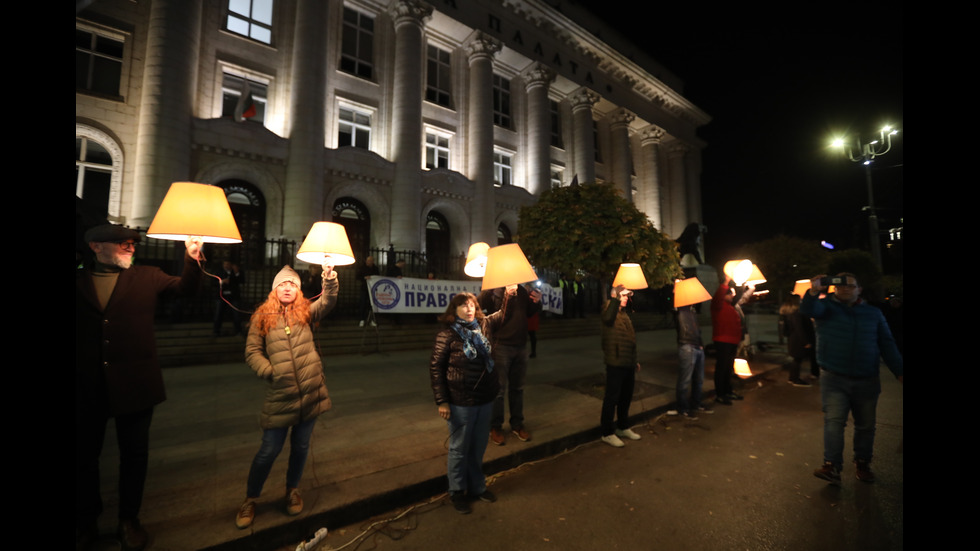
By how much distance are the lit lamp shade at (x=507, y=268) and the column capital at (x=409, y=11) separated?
18.5 meters

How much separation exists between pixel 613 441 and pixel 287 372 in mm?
3675

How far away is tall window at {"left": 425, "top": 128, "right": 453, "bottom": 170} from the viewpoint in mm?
19953

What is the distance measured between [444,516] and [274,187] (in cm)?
1461

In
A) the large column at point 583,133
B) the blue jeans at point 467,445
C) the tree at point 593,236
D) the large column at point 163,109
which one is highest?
the large column at point 583,133

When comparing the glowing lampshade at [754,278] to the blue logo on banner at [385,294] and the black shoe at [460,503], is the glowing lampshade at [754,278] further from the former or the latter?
the blue logo on banner at [385,294]

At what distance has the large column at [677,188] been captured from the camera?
31719 millimetres

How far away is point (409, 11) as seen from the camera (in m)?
17.7

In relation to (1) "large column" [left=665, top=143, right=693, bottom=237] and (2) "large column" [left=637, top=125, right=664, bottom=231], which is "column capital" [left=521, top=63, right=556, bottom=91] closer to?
(2) "large column" [left=637, top=125, right=664, bottom=231]

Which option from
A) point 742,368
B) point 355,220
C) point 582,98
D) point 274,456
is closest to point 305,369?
point 274,456

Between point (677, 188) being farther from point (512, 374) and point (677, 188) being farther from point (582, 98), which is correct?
point (512, 374)

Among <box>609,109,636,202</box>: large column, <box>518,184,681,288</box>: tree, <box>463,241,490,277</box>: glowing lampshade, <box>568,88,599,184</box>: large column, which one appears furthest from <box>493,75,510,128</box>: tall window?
<box>463,241,490,277</box>: glowing lampshade

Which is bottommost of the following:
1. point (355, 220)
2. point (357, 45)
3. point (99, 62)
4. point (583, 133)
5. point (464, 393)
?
point (464, 393)

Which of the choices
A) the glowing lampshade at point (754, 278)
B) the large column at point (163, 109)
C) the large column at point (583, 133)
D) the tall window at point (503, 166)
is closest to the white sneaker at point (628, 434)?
the glowing lampshade at point (754, 278)

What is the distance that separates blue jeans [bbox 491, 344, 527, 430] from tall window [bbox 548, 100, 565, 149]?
75.3ft
